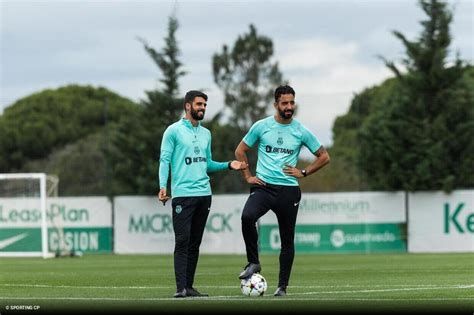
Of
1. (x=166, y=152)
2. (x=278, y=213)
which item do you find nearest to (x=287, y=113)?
(x=278, y=213)

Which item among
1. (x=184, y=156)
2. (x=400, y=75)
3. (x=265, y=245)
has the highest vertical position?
(x=400, y=75)

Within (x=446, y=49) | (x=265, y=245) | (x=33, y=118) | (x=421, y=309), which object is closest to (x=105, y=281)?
(x=421, y=309)

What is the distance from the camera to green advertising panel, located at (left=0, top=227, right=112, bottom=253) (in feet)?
121

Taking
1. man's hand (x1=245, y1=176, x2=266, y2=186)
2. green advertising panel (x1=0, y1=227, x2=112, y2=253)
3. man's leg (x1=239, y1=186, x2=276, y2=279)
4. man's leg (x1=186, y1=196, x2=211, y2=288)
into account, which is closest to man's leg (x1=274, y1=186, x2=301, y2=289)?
man's leg (x1=239, y1=186, x2=276, y2=279)

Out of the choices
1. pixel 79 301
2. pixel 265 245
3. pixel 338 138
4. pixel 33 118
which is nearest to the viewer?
pixel 79 301

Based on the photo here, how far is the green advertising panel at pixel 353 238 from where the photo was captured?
35656mm

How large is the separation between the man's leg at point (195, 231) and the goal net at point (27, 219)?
2193cm

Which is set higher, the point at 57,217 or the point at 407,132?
the point at 407,132

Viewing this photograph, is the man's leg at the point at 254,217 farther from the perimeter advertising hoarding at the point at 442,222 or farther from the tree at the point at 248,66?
the tree at the point at 248,66

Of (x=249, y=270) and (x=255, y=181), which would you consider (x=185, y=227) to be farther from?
(x=255, y=181)

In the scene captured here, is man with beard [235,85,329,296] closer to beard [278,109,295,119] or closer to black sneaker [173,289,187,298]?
beard [278,109,295,119]

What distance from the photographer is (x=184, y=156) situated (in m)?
14.2

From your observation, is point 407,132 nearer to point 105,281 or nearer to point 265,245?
point 265,245

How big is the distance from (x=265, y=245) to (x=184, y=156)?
2248 cm
